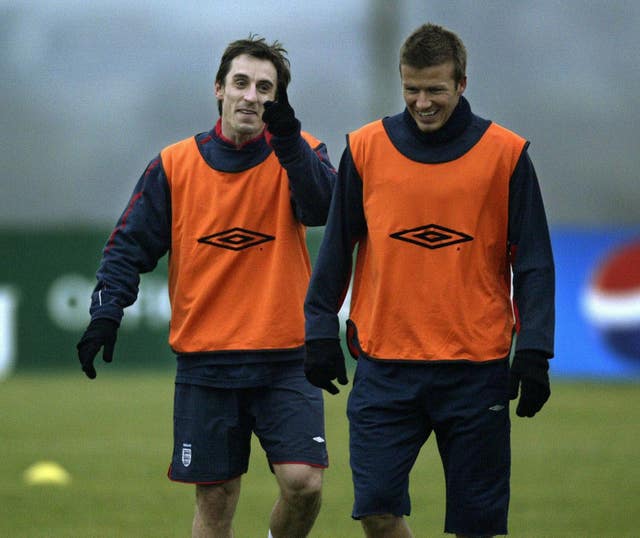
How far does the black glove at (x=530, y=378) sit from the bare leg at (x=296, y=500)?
114cm

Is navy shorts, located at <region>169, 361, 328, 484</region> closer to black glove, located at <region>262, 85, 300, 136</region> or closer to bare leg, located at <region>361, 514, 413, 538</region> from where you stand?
bare leg, located at <region>361, 514, 413, 538</region>

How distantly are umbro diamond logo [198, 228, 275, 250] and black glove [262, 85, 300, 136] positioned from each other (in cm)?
55

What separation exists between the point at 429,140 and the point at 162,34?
23311 millimetres

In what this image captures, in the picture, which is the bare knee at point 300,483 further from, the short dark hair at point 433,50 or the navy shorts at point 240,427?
the short dark hair at point 433,50

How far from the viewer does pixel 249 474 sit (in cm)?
975

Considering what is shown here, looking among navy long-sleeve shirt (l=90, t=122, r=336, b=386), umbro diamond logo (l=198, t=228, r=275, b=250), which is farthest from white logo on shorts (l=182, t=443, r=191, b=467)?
umbro diamond logo (l=198, t=228, r=275, b=250)

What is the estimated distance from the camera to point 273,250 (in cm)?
624

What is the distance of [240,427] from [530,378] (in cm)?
144

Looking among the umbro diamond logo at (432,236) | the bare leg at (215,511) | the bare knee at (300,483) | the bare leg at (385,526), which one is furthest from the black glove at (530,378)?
the bare leg at (215,511)

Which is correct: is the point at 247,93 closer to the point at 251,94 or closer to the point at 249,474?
the point at 251,94

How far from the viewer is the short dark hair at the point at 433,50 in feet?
17.5

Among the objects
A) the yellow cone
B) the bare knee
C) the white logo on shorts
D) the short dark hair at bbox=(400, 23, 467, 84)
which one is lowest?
the yellow cone

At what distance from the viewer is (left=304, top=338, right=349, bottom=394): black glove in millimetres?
5492

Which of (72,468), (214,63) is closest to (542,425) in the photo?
(72,468)
